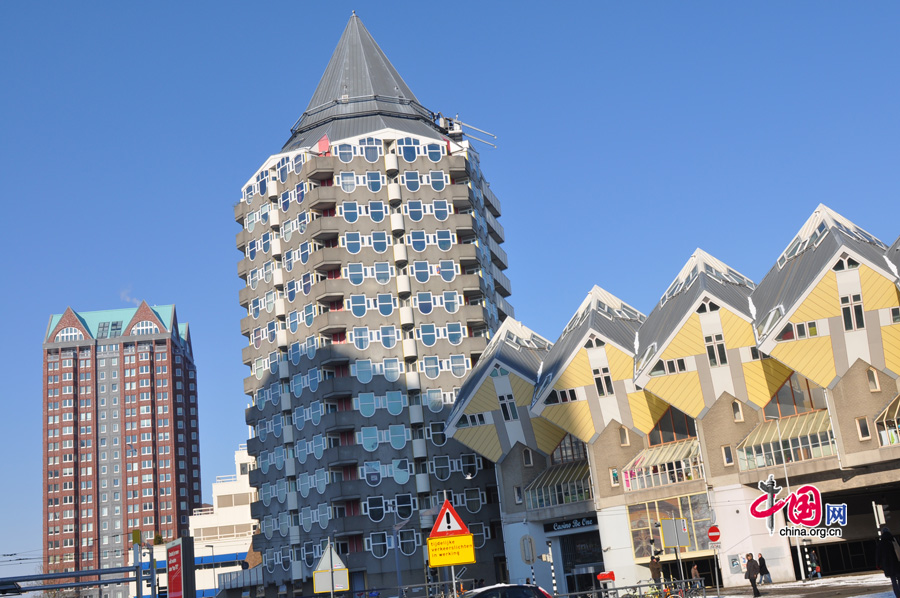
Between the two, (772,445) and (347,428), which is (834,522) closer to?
(772,445)

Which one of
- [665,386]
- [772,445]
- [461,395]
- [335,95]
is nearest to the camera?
[772,445]

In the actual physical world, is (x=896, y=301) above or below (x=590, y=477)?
above

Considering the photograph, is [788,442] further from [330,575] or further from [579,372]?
[330,575]

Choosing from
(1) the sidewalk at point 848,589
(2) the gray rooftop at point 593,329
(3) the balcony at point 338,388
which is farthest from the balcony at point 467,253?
(1) the sidewalk at point 848,589

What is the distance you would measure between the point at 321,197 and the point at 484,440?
94.2 ft

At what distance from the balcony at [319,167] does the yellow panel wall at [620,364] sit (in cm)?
3566

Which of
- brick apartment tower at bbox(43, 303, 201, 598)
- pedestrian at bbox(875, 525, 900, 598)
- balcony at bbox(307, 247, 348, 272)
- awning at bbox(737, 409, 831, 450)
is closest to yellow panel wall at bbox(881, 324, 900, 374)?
awning at bbox(737, 409, 831, 450)

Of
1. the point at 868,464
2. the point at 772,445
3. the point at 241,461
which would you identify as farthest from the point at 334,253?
the point at 241,461

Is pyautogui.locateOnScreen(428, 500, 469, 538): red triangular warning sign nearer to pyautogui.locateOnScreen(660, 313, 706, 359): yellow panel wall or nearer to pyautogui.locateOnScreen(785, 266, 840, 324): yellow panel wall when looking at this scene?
pyautogui.locateOnScreen(785, 266, 840, 324): yellow panel wall

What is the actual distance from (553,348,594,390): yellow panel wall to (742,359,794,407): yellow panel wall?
→ 1167 cm

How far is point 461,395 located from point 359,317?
14.9 meters

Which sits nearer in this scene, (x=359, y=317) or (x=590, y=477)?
(x=590, y=477)

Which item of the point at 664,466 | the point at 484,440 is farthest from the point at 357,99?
the point at 664,466

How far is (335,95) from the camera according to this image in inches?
4114
